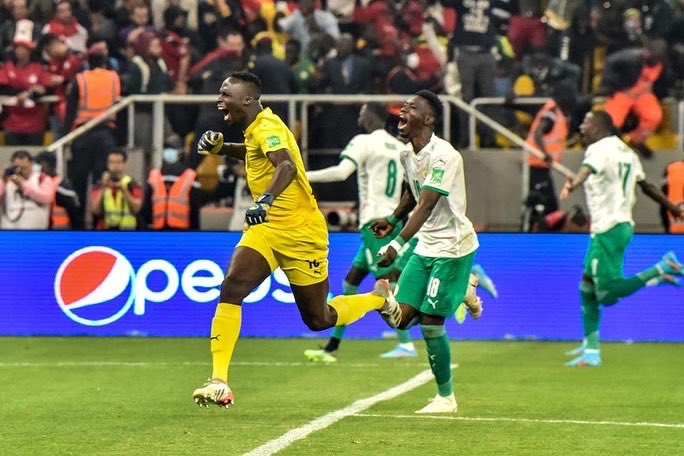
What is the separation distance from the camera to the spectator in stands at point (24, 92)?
19.5 metres

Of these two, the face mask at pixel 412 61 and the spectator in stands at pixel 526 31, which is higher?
the spectator in stands at pixel 526 31

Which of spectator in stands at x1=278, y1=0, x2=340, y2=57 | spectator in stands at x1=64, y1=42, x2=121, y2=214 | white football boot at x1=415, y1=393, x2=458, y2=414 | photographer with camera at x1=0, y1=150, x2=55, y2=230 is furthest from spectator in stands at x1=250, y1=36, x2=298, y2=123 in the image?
white football boot at x1=415, y1=393, x2=458, y2=414

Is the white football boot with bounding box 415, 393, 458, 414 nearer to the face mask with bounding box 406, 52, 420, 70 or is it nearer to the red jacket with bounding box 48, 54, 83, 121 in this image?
the face mask with bounding box 406, 52, 420, 70

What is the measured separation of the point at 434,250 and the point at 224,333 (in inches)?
70.6

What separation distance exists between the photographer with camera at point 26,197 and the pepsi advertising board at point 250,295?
2.07 meters

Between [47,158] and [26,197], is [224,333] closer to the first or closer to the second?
[26,197]

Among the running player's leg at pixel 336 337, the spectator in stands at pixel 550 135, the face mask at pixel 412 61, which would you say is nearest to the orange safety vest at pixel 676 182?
the spectator in stands at pixel 550 135

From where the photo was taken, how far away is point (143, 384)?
11.4 m

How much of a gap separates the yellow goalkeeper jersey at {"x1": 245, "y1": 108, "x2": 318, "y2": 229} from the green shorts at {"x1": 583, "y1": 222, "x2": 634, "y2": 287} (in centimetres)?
467

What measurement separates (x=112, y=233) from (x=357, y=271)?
3158 mm

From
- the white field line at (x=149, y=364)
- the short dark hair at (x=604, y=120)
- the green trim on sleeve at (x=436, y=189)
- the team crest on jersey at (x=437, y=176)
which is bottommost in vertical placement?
the white field line at (x=149, y=364)

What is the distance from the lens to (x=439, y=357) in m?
9.77

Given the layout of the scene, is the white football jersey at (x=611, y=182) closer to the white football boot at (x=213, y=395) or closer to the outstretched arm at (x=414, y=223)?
the outstretched arm at (x=414, y=223)

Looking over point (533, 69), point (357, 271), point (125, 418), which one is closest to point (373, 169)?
point (357, 271)
